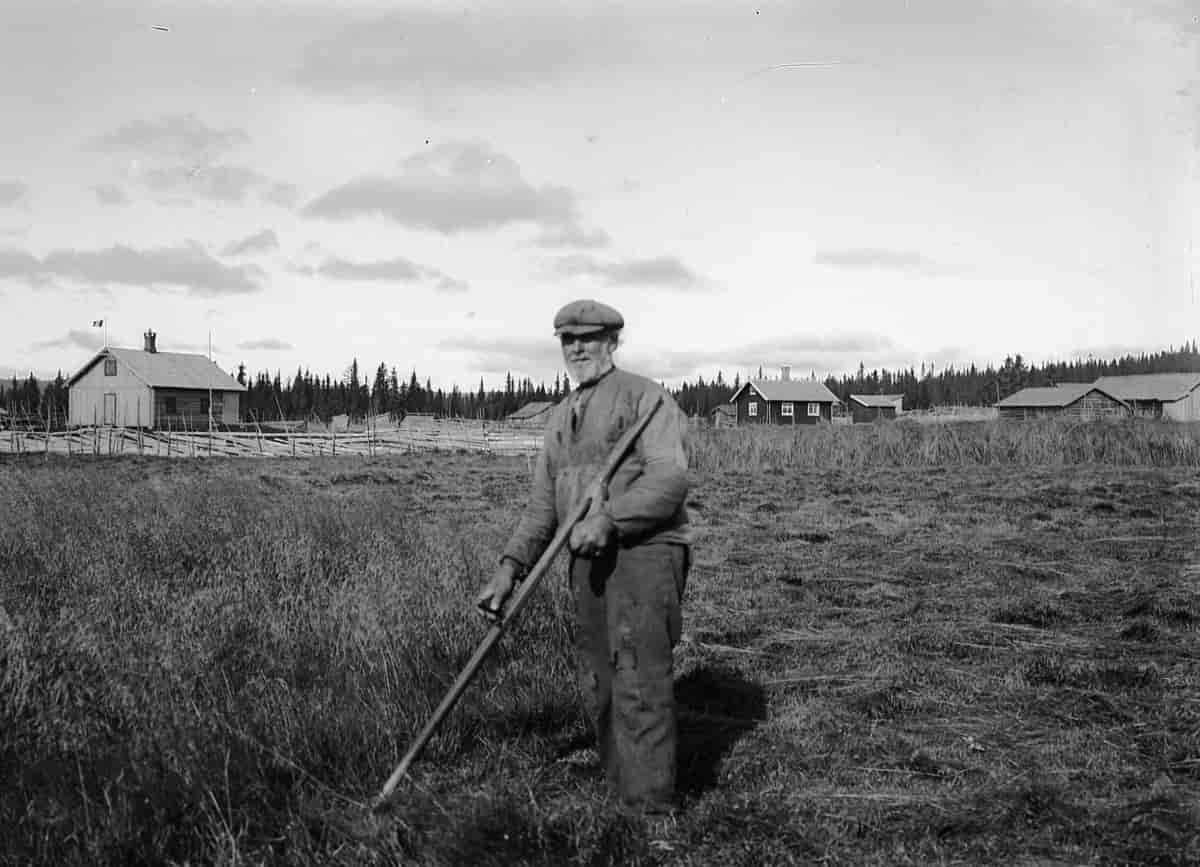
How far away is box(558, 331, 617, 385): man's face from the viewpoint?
356 centimetres

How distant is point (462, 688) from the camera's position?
136 inches

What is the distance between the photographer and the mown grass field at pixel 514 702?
3.34 metres

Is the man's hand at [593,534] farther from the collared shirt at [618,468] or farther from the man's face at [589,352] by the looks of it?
the man's face at [589,352]

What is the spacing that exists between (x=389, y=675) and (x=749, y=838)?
203cm

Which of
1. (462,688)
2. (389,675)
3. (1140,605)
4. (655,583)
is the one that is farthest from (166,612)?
(1140,605)

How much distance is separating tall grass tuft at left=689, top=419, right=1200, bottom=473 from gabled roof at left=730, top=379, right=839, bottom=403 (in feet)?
157

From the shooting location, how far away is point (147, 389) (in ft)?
154

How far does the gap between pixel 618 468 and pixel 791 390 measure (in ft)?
240

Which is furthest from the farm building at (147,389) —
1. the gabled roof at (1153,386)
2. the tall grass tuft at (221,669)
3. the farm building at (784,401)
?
the gabled roof at (1153,386)

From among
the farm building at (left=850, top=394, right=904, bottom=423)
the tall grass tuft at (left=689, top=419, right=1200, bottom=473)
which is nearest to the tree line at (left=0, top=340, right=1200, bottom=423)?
the farm building at (left=850, top=394, right=904, bottom=423)

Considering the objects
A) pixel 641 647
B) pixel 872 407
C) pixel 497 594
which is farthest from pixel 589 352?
pixel 872 407

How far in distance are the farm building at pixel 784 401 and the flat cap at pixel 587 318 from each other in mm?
70306

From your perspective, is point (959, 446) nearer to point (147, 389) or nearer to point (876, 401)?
point (147, 389)

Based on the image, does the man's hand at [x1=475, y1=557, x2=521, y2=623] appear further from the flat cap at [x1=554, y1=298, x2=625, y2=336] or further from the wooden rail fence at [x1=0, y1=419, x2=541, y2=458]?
the wooden rail fence at [x1=0, y1=419, x2=541, y2=458]
